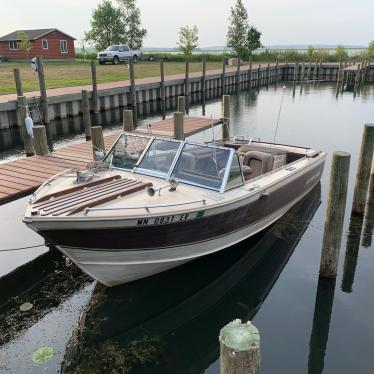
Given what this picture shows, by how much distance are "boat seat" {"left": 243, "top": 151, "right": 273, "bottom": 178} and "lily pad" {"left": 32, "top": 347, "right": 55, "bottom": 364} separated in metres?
5.18

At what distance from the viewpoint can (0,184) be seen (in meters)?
8.34

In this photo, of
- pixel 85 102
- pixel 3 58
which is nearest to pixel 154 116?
pixel 85 102

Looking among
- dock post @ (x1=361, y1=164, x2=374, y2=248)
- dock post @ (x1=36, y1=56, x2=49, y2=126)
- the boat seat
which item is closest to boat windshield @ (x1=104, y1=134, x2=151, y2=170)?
the boat seat

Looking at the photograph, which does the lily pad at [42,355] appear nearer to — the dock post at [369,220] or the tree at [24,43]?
the dock post at [369,220]

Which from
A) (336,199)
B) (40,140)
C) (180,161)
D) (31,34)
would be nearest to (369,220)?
(336,199)

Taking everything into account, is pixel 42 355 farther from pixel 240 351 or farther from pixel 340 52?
pixel 340 52

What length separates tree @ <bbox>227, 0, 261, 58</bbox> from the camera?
53.2 meters

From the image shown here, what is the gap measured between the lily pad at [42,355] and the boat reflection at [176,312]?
0.24 m

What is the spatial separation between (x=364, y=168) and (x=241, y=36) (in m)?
49.1

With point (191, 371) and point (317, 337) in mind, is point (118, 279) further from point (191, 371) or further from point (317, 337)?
point (317, 337)

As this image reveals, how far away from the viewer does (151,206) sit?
5.82 m

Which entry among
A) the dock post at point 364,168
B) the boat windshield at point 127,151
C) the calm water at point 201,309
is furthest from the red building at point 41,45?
the dock post at point 364,168

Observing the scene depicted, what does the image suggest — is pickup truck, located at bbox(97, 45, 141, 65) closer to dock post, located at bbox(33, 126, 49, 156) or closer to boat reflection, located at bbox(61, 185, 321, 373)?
dock post, located at bbox(33, 126, 49, 156)

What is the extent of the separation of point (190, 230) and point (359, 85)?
34957 mm
